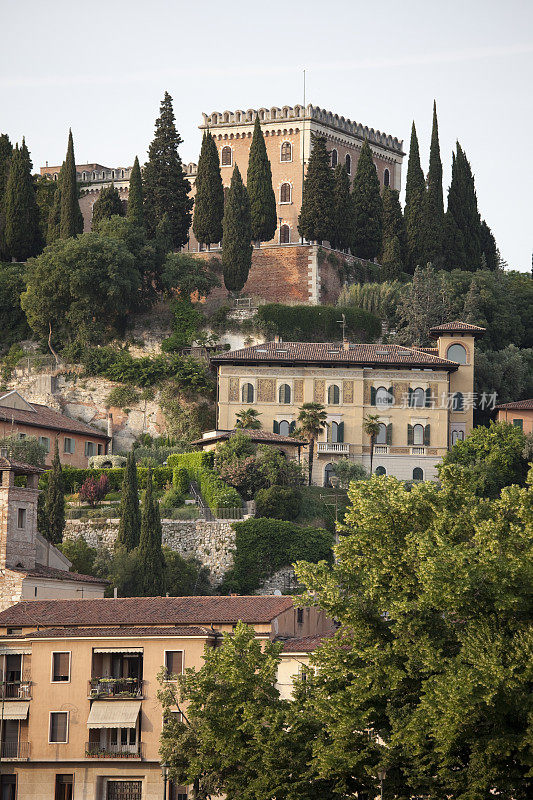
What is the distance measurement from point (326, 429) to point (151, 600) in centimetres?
3174

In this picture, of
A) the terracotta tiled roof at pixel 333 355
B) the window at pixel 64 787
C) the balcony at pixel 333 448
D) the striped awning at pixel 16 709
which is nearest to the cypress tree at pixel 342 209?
the terracotta tiled roof at pixel 333 355

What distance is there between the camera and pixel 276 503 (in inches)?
2665

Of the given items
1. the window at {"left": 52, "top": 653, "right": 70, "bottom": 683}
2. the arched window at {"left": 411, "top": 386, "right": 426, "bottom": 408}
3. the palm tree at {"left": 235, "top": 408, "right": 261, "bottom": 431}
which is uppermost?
the arched window at {"left": 411, "top": 386, "right": 426, "bottom": 408}

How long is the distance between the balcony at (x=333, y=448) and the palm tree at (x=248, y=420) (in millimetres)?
3106

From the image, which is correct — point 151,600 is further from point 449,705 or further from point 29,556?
point 449,705

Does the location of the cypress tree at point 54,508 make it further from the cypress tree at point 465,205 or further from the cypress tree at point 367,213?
the cypress tree at point 465,205

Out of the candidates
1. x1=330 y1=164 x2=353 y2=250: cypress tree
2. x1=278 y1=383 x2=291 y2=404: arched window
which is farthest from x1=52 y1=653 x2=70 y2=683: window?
x1=330 y1=164 x2=353 y2=250: cypress tree

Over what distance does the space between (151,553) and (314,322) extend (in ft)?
88.4

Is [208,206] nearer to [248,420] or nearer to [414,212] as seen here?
[414,212]

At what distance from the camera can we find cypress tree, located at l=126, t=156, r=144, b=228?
3351 inches

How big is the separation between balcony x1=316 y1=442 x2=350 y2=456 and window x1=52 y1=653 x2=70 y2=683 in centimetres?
3407

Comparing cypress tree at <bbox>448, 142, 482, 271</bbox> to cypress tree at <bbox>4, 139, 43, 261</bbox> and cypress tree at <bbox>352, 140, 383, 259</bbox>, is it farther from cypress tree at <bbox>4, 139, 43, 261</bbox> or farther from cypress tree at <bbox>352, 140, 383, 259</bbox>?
cypress tree at <bbox>4, 139, 43, 261</bbox>

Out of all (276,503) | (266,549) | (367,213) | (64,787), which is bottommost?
(64,787)

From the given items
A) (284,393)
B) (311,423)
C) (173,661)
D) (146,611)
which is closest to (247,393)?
(284,393)
